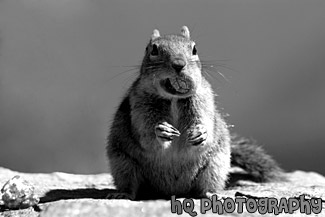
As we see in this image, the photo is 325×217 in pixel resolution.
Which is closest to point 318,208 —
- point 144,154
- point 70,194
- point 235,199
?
point 235,199

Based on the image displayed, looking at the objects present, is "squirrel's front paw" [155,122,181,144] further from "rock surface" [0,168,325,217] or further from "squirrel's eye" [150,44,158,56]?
"squirrel's eye" [150,44,158,56]


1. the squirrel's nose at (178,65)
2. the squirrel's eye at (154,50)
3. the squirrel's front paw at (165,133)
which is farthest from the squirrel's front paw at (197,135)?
the squirrel's eye at (154,50)

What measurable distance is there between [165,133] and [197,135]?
409mm

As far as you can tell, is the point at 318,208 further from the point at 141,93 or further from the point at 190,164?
the point at 141,93

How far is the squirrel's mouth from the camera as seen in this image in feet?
22.3

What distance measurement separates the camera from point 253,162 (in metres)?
9.65

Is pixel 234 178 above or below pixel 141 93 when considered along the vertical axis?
below

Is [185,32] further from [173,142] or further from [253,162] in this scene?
[253,162]

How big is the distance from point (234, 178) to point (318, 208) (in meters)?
3.06

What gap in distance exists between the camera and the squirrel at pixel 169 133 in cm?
687

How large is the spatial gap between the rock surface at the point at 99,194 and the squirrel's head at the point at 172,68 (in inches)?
53.9

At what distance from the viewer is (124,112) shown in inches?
308

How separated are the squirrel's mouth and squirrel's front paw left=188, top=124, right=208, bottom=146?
481mm

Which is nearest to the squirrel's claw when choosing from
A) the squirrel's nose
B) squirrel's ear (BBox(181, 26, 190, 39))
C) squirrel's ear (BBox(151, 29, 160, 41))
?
the squirrel's nose
